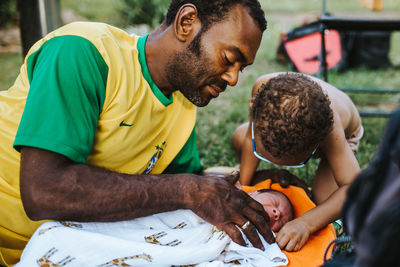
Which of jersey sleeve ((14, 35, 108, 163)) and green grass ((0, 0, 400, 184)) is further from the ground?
jersey sleeve ((14, 35, 108, 163))

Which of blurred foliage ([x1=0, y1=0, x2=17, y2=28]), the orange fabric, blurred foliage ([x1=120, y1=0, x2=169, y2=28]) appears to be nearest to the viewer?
the orange fabric

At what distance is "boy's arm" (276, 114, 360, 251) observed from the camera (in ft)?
7.11

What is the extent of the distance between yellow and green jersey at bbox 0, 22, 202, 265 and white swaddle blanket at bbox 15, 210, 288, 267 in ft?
1.01

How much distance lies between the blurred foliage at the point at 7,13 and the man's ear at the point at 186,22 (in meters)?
10.3

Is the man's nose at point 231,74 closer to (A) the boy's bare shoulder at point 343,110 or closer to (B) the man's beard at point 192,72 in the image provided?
(B) the man's beard at point 192,72

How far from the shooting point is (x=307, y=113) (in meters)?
2.18

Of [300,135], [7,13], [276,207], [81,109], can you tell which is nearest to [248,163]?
[276,207]

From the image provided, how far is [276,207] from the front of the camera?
2.44 meters

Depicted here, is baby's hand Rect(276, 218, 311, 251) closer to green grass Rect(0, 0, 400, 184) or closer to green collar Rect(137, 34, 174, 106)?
green collar Rect(137, 34, 174, 106)

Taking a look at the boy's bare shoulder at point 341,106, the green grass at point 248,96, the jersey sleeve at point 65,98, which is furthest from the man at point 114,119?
the green grass at point 248,96

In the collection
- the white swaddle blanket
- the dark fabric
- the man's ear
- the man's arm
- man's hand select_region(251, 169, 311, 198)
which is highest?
the man's ear

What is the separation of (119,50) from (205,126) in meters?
3.00

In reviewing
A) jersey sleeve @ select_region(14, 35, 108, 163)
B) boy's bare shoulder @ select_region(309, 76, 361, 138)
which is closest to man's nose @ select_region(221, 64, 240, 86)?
jersey sleeve @ select_region(14, 35, 108, 163)

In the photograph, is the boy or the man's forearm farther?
the boy
